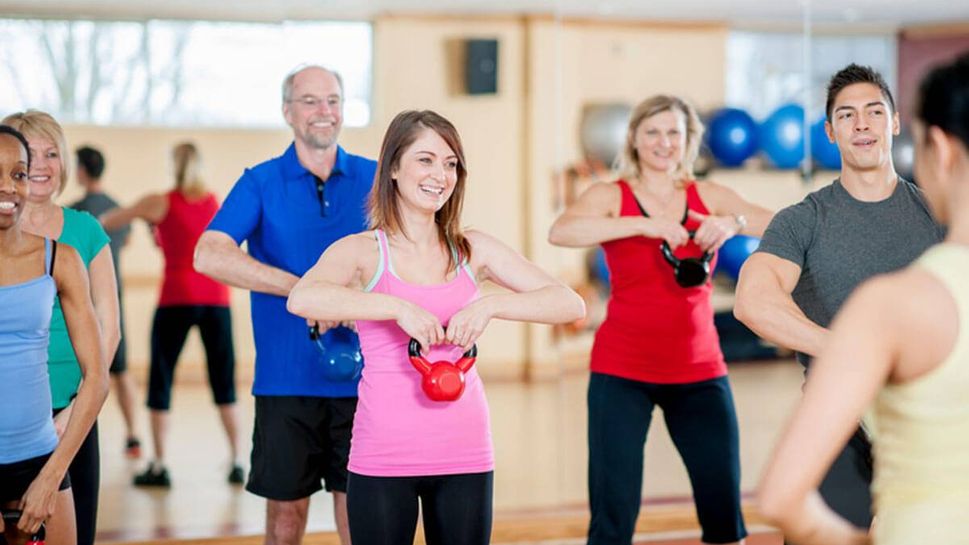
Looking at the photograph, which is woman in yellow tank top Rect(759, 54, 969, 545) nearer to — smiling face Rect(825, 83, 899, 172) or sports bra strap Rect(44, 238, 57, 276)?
smiling face Rect(825, 83, 899, 172)

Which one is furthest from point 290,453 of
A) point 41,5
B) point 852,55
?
point 41,5

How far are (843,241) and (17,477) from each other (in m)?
1.74

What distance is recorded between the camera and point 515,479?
5.05m

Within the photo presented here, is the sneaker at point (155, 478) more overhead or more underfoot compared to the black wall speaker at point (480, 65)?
more underfoot

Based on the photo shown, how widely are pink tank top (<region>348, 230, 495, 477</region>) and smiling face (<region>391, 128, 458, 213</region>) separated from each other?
129 millimetres

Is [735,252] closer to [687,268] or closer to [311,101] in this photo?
[687,268]

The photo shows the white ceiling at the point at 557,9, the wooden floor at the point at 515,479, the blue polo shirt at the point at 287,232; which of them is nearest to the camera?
the blue polo shirt at the point at 287,232

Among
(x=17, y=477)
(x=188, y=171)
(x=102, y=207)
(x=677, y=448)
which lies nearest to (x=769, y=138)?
(x=188, y=171)

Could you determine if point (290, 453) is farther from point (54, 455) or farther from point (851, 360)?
point (851, 360)

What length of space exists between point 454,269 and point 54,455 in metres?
0.88

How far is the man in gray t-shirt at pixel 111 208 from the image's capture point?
5.42m

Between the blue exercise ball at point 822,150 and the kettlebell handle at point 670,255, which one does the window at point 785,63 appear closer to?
the blue exercise ball at point 822,150

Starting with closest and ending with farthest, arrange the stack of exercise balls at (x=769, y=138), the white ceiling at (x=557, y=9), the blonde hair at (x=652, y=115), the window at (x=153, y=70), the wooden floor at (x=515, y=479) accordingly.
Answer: the blonde hair at (x=652, y=115)
the wooden floor at (x=515, y=479)
the white ceiling at (x=557, y=9)
the stack of exercise balls at (x=769, y=138)
the window at (x=153, y=70)

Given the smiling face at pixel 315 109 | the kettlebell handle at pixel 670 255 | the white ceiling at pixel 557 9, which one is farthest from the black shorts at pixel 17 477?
the white ceiling at pixel 557 9
